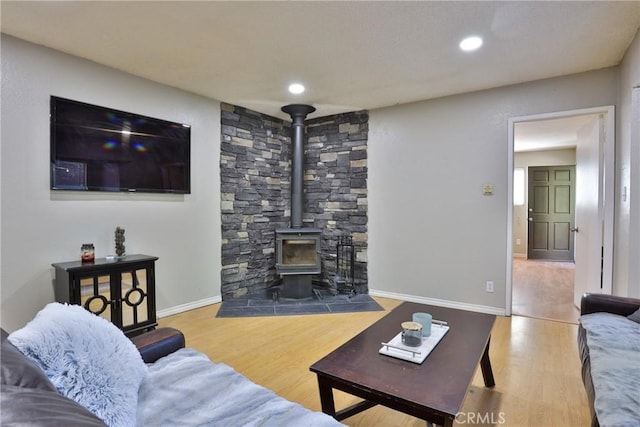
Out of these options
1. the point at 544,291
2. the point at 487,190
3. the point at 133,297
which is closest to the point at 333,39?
the point at 487,190

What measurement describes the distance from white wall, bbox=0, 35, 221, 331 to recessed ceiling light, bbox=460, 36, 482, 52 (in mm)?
→ 2663

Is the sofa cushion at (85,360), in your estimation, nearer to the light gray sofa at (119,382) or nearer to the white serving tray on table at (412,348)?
the light gray sofa at (119,382)

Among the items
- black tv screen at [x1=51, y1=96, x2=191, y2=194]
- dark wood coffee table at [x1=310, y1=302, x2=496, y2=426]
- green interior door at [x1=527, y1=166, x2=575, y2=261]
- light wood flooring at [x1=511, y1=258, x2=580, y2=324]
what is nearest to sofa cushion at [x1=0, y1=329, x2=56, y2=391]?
dark wood coffee table at [x1=310, y1=302, x2=496, y2=426]

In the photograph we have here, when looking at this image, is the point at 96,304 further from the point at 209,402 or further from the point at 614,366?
the point at 614,366

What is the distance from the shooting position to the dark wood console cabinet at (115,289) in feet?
8.25

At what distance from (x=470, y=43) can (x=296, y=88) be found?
1.68m

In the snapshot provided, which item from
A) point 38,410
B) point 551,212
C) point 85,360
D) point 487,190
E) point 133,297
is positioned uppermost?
point 487,190

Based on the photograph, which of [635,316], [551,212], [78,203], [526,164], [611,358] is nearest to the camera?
[611,358]

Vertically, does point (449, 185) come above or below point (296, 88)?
below

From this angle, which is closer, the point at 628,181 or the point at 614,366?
the point at 614,366

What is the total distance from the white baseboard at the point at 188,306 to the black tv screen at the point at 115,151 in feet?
4.01

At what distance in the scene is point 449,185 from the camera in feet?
12.4

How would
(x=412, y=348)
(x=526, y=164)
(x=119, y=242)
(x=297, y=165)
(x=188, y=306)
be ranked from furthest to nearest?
(x=526, y=164) < (x=297, y=165) < (x=188, y=306) < (x=119, y=242) < (x=412, y=348)

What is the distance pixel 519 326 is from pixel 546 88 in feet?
7.54
